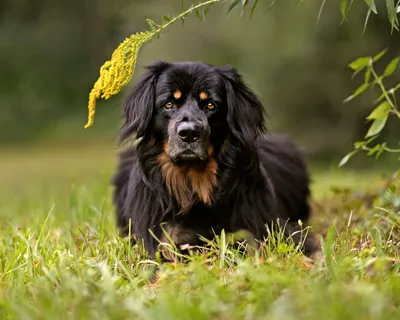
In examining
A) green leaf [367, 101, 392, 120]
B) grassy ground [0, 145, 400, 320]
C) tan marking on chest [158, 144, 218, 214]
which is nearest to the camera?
grassy ground [0, 145, 400, 320]

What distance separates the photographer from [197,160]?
395cm

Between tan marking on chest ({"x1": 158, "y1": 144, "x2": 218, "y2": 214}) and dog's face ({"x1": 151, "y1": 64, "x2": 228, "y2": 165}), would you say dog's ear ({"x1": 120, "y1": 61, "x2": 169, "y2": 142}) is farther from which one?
tan marking on chest ({"x1": 158, "y1": 144, "x2": 218, "y2": 214})

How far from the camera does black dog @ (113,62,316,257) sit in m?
4.00

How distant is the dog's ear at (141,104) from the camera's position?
13.4ft

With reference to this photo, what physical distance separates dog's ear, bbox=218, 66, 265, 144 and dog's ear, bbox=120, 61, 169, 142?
0.38m

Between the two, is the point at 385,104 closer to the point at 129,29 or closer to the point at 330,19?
the point at 330,19

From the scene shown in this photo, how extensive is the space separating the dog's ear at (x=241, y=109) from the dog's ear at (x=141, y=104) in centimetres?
38

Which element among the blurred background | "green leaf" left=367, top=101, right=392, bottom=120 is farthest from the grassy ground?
the blurred background

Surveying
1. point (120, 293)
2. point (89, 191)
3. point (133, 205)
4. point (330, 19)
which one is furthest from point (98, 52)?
point (120, 293)

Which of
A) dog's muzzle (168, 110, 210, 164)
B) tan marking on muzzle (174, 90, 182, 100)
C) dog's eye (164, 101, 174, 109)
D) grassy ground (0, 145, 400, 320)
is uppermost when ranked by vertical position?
tan marking on muzzle (174, 90, 182, 100)

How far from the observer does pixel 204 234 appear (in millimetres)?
3998

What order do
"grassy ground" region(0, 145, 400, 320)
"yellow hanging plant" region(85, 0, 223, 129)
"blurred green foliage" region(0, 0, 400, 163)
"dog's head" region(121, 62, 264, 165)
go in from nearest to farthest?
"grassy ground" region(0, 145, 400, 320)
"yellow hanging plant" region(85, 0, 223, 129)
"dog's head" region(121, 62, 264, 165)
"blurred green foliage" region(0, 0, 400, 163)

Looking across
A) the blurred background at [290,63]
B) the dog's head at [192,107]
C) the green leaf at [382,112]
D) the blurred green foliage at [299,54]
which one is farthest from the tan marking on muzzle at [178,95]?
the blurred green foliage at [299,54]

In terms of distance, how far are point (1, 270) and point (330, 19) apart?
782cm
